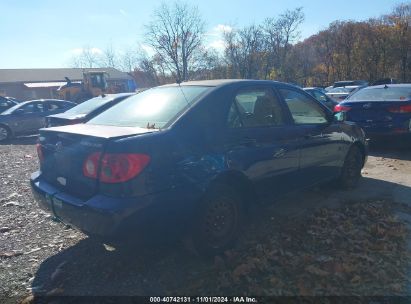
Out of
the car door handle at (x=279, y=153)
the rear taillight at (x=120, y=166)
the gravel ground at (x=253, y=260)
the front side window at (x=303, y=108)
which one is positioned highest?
the front side window at (x=303, y=108)

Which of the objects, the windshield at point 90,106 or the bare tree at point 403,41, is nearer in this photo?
the windshield at point 90,106

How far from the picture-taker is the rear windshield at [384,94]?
315 inches

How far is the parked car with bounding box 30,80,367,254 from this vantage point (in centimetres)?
296

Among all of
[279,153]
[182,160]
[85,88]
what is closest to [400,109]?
[279,153]

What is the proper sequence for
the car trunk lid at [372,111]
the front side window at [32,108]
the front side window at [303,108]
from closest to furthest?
the front side window at [303,108] → the car trunk lid at [372,111] → the front side window at [32,108]

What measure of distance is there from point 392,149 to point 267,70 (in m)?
44.7

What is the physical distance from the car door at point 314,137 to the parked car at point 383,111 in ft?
8.31

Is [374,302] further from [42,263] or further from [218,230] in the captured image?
[42,263]

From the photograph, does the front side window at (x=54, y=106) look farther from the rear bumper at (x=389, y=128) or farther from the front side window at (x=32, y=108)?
the rear bumper at (x=389, y=128)

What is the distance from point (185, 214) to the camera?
10.5 feet

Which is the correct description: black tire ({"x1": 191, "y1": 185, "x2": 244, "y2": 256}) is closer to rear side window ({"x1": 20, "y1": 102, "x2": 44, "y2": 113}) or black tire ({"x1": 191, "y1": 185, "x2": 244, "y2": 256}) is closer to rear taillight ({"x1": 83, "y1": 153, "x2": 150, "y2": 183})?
rear taillight ({"x1": 83, "y1": 153, "x2": 150, "y2": 183})

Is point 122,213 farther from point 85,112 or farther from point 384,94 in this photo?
point 384,94

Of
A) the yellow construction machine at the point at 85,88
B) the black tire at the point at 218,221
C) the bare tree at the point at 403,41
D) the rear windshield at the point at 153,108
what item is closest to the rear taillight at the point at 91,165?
the rear windshield at the point at 153,108

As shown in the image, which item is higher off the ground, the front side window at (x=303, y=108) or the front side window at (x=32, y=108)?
the front side window at (x=32, y=108)
